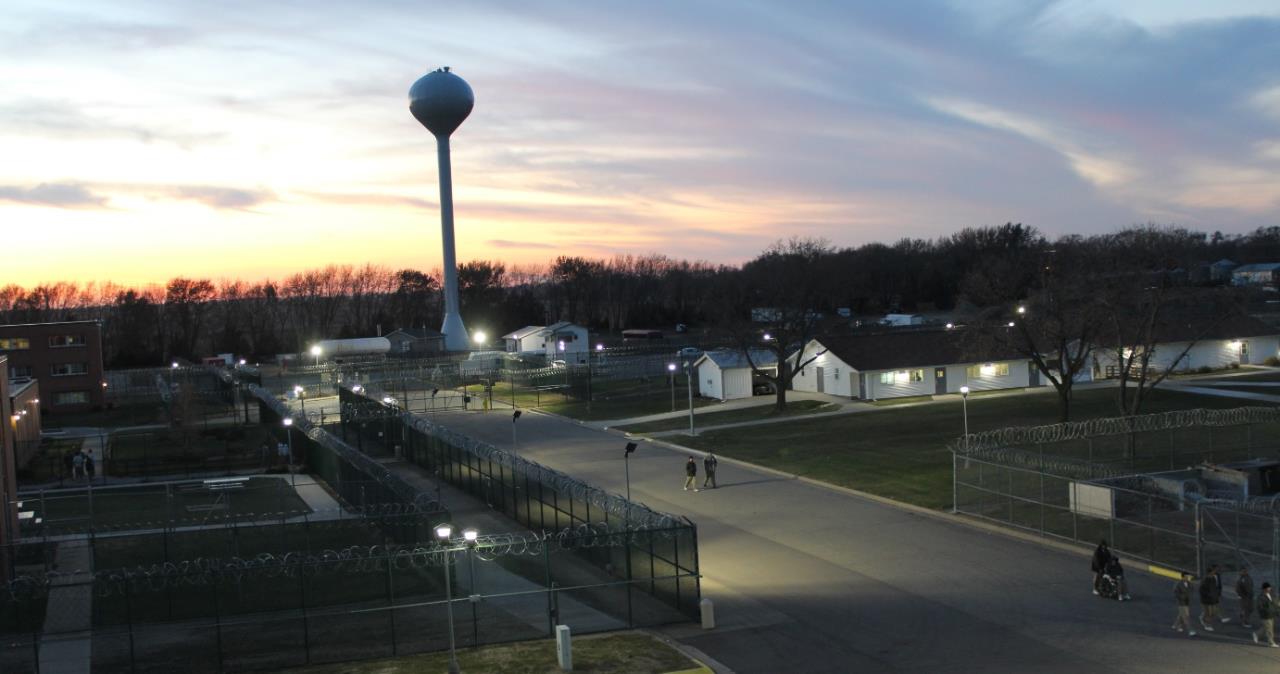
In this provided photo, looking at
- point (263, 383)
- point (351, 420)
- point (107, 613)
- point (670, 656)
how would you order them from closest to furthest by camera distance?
1. point (670, 656)
2. point (107, 613)
3. point (351, 420)
4. point (263, 383)

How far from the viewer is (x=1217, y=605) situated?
61.6 ft

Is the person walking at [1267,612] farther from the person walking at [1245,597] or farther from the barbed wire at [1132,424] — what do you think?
the barbed wire at [1132,424]

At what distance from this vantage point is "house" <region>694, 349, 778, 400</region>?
6319cm

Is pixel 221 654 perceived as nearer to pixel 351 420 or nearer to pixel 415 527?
pixel 415 527

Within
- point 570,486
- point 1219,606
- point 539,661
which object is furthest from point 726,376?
point 539,661

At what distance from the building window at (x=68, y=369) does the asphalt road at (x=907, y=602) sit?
2390 inches

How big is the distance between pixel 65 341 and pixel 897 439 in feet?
209

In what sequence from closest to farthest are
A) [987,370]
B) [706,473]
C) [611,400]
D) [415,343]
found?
[706,473], [987,370], [611,400], [415,343]

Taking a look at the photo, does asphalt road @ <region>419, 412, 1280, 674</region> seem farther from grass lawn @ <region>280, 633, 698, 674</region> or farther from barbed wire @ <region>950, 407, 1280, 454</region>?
barbed wire @ <region>950, 407, 1280, 454</region>

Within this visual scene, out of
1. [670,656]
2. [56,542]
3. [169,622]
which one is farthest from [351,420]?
[670,656]

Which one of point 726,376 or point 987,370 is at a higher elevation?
point 726,376

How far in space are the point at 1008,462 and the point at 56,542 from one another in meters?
28.6

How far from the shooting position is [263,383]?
79500mm

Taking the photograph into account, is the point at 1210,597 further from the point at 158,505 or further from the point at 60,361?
the point at 60,361
